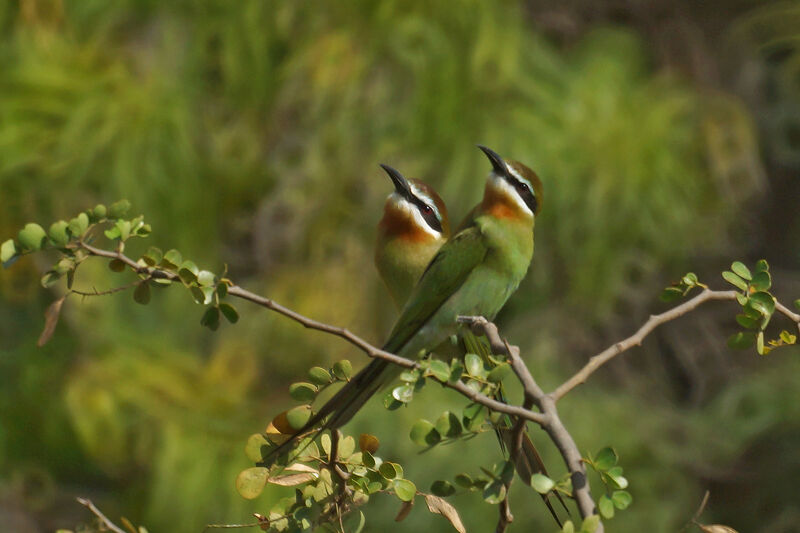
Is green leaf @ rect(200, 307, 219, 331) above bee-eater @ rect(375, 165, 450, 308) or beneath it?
above

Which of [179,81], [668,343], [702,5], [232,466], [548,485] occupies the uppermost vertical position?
[702,5]

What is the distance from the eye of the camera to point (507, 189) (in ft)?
2.91

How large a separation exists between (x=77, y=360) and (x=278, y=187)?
664 millimetres

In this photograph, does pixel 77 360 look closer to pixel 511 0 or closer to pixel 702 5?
pixel 511 0

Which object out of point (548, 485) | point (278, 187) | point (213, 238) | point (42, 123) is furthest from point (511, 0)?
point (548, 485)

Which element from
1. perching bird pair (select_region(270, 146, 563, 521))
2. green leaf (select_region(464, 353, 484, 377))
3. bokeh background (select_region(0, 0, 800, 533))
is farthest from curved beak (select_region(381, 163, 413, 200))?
bokeh background (select_region(0, 0, 800, 533))

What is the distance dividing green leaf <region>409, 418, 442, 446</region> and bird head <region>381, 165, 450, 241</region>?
42 centimetres

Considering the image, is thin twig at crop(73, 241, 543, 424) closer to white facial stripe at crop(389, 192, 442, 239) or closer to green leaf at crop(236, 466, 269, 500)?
green leaf at crop(236, 466, 269, 500)

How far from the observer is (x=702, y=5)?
10.7ft

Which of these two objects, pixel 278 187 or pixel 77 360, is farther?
pixel 278 187

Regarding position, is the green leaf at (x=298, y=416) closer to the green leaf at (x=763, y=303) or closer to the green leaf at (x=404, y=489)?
the green leaf at (x=404, y=489)

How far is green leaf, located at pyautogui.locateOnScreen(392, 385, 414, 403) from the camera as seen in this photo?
1.79 ft

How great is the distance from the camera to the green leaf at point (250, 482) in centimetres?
58

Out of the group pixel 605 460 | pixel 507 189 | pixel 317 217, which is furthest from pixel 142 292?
pixel 317 217
